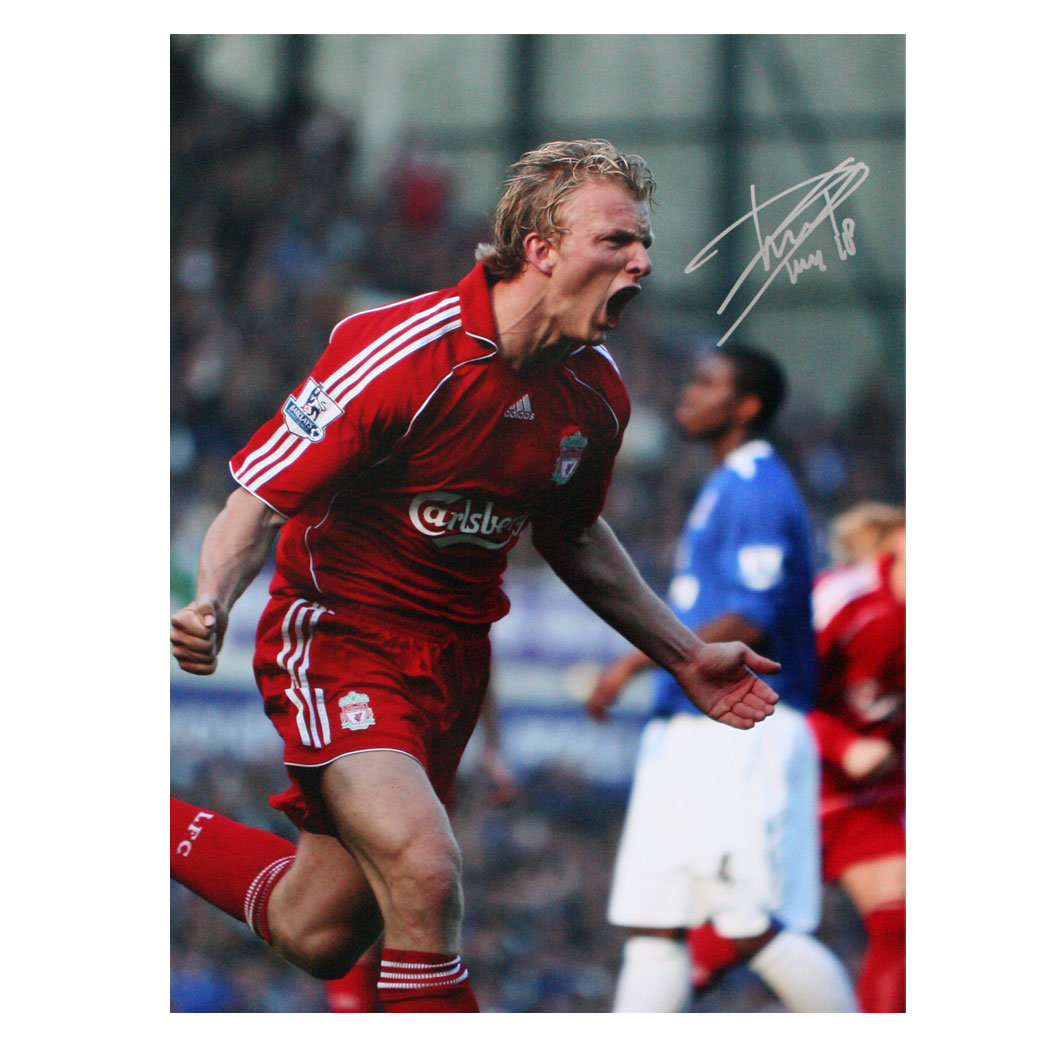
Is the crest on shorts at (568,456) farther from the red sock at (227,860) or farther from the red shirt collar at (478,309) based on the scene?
the red sock at (227,860)

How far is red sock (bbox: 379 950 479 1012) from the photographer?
10.2 feet

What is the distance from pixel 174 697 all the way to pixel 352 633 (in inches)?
26.0

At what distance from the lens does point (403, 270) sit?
12.8 feet

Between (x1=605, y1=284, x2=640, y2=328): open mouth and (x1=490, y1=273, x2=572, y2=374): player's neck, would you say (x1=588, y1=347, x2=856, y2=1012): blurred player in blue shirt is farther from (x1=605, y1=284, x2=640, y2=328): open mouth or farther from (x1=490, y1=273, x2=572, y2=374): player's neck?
(x1=490, y1=273, x2=572, y2=374): player's neck

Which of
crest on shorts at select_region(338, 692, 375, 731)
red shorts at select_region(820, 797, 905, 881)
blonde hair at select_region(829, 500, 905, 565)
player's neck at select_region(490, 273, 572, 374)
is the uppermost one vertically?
player's neck at select_region(490, 273, 572, 374)

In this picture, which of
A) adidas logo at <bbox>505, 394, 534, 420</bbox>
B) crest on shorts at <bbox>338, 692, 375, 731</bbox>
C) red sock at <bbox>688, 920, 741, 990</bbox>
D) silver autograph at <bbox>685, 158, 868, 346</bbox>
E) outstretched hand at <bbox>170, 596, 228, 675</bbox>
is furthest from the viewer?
red sock at <bbox>688, 920, 741, 990</bbox>

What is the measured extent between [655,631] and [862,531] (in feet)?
2.62

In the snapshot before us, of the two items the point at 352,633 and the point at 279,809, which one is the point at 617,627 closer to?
the point at 352,633

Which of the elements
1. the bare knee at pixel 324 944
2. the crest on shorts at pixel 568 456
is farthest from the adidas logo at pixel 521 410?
the bare knee at pixel 324 944

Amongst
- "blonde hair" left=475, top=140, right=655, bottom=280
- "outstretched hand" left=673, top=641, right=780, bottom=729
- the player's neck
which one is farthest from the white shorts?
"blonde hair" left=475, top=140, right=655, bottom=280

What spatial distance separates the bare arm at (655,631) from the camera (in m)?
3.51

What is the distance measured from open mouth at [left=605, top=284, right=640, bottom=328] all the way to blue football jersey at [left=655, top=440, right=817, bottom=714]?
0.77 metres

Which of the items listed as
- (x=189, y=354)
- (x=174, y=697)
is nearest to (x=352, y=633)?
(x=174, y=697)

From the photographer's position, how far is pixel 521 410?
3359mm
